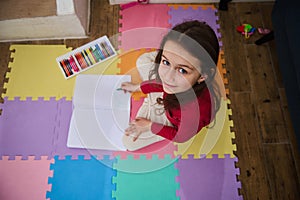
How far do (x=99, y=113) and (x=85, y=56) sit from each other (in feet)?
0.91

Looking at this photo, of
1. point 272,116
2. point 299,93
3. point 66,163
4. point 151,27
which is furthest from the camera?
point 151,27

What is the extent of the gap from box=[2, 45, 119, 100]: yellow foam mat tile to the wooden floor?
0.04m

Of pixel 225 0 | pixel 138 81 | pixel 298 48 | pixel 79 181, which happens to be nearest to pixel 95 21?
pixel 138 81

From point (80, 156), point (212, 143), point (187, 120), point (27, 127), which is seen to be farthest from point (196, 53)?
point (27, 127)

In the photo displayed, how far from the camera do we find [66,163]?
1.21 metres

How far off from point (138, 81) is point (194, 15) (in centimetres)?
44

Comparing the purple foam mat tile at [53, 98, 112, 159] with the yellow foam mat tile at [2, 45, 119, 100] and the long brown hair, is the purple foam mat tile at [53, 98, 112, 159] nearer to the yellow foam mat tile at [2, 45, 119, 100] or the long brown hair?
the yellow foam mat tile at [2, 45, 119, 100]

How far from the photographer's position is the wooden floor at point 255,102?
4.03ft

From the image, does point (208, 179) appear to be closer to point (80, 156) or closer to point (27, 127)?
point (80, 156)

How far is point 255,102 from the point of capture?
1.35m

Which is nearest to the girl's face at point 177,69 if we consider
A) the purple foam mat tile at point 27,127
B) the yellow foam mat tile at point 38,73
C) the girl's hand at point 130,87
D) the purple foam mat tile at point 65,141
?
the girl's hand at point 130,87

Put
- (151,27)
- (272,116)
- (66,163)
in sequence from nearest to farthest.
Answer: (66,163) → (272,116) → (151,27)

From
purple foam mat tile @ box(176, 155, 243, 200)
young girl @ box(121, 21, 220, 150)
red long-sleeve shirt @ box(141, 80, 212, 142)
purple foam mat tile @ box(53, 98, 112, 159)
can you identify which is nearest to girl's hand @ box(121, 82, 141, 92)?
young girl @ box(121, 21, 220, 150)

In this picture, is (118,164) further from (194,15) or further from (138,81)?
(194,15)
